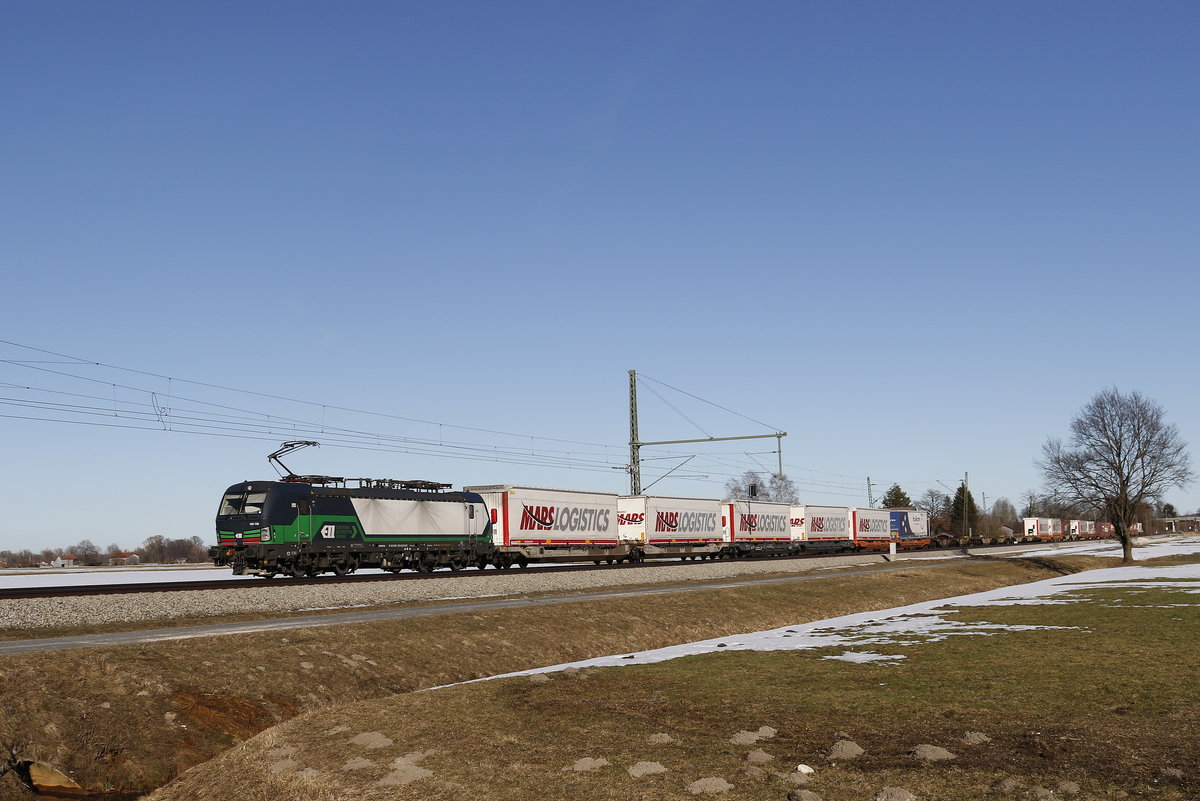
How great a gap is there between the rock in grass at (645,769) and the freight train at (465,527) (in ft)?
98.9

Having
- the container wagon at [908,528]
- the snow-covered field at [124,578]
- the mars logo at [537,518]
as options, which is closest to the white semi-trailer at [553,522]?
the mars logo at [537,518]

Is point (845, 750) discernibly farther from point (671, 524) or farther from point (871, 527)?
point (871, 527)

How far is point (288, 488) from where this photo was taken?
38.9 meters

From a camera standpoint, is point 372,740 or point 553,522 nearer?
point 372,740

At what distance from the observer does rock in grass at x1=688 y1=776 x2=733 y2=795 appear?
942cm

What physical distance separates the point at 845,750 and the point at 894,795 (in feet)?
5.58

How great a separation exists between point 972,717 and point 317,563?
109ft

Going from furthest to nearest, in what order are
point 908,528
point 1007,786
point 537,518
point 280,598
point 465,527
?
point 908,528 < point 537,518 < point 465,527 < point 280,598 < point 1007,786

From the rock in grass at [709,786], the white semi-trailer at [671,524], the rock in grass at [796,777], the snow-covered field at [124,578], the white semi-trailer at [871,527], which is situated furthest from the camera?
the white semi-trailer at [871,527]

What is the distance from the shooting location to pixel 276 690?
1633 cm

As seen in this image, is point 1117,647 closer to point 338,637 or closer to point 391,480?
point 338,637

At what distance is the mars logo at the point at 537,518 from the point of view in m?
52.5

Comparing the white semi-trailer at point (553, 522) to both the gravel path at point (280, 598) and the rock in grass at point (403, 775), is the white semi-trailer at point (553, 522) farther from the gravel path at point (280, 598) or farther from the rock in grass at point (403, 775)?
the rock in grass at point (403, 775)

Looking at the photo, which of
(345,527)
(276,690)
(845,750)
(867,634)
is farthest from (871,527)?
(845,750)
